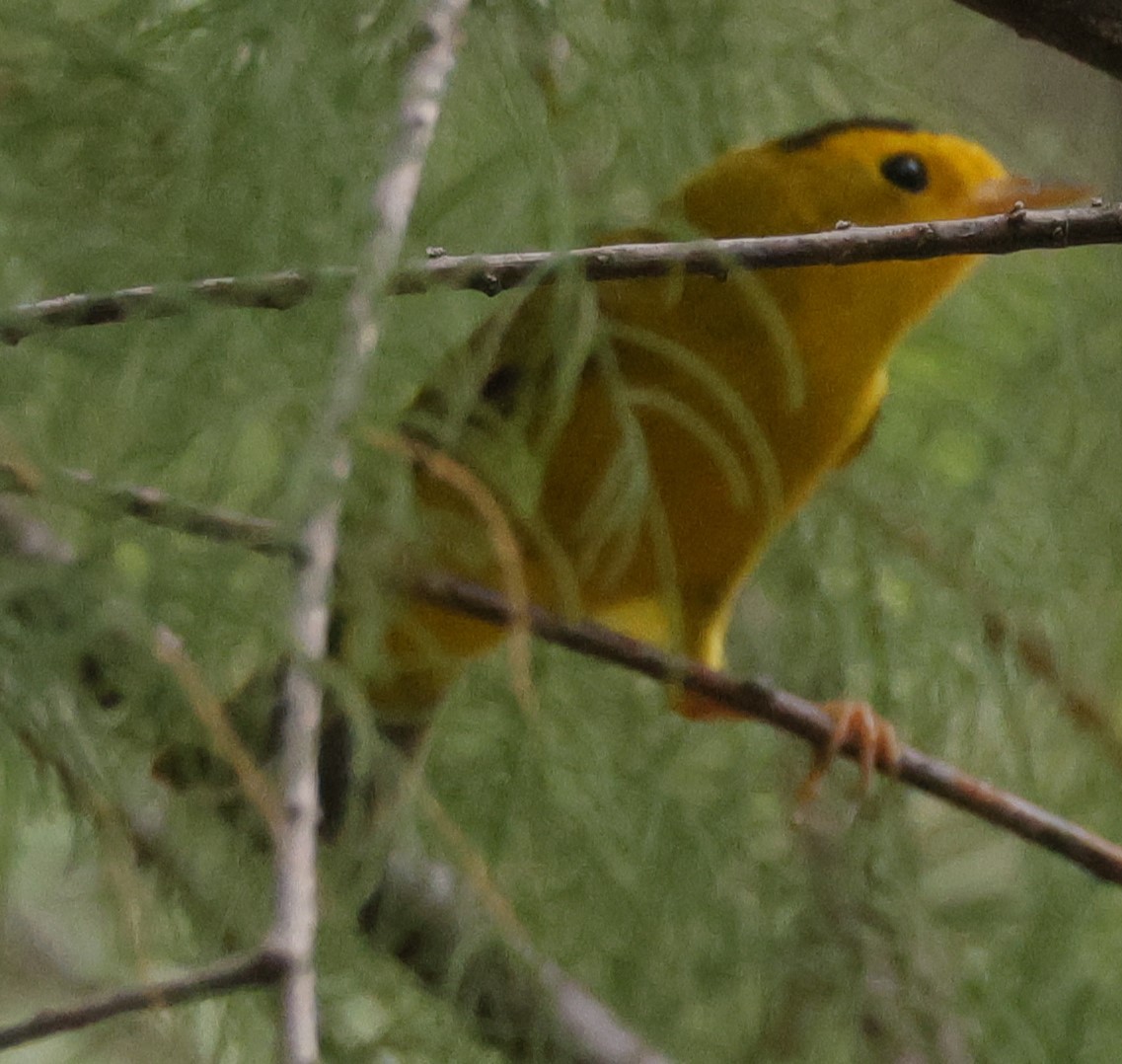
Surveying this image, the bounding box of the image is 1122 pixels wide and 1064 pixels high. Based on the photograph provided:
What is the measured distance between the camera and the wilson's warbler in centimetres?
105

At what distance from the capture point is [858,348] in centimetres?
123

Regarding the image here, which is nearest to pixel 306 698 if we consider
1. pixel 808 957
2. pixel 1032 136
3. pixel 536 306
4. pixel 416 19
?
pixel 416 19

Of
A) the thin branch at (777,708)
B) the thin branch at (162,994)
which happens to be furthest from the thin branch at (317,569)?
the thin branch at (777,708)

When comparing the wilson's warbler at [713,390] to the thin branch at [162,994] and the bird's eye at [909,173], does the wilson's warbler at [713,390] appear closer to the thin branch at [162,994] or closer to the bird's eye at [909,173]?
the bird's eye at [909,173]

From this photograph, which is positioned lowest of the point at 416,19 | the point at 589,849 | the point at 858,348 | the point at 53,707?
the point at 589,849

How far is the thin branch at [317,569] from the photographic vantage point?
0.47m

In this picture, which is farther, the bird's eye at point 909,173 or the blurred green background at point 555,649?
the bird's eye at point 909,173

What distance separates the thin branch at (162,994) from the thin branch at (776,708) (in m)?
0.29

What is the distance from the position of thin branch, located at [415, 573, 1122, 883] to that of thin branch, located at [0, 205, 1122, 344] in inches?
7.6

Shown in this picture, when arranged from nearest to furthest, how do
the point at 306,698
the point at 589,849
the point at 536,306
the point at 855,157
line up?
1. the point at 306,698
2. the point at 589,849
3. the point at 536,306
4. the point at 855,157

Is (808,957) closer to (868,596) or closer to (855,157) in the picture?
(868,596)

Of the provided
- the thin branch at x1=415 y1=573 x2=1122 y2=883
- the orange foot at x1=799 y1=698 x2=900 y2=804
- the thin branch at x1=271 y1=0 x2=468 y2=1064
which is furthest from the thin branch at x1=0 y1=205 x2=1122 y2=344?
the orange foot at x1=799 y1=698 x2=900 y2=804

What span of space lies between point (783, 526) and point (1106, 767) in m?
0.29

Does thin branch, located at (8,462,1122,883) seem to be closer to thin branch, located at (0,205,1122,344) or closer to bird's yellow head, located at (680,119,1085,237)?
thin branch, located at (0,205,1122,344)
